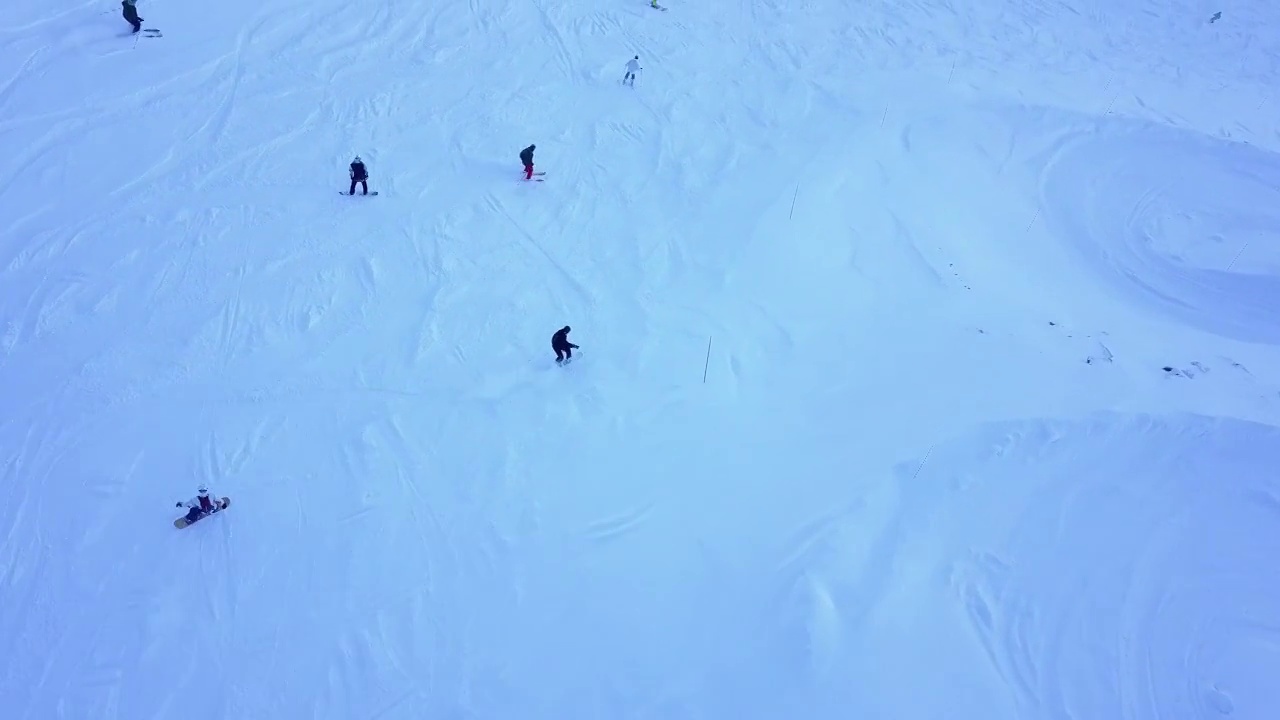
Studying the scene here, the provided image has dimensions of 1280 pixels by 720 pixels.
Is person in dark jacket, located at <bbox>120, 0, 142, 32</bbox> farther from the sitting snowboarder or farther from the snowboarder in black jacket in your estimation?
the snowboarder in black jacket

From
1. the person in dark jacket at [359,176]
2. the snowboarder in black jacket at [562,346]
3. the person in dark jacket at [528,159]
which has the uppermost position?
the person in dark jacket at [528,159]

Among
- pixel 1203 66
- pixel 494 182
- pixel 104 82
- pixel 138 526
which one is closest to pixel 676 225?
pixel 494 182

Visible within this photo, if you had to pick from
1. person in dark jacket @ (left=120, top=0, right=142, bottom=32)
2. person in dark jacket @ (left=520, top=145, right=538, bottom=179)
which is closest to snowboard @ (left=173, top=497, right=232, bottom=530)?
person in dark jacket @ (left=520, top=145, right=538, bottom=179)

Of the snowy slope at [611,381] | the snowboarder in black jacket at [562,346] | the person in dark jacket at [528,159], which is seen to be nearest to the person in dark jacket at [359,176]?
the snowy slope at [611,381]

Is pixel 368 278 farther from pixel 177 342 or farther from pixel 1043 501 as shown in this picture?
A: pixel 1043 501

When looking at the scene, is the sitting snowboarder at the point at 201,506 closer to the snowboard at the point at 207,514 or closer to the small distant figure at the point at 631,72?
the snowboard at the point at 207,514

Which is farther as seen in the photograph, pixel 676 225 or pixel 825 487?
pixel 676 225
